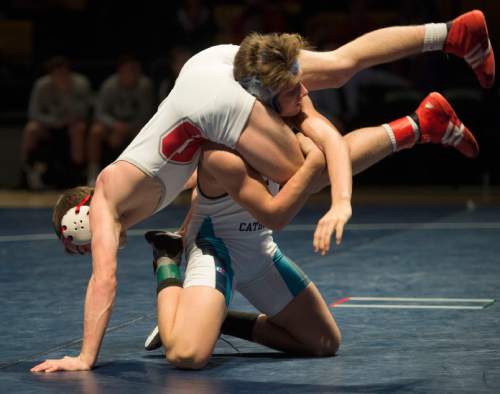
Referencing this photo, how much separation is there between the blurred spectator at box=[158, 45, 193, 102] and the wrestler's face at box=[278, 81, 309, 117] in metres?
6.05

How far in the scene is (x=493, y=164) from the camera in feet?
34.2

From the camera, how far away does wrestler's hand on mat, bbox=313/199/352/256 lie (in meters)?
3.88

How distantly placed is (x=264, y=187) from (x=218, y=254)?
385 mm

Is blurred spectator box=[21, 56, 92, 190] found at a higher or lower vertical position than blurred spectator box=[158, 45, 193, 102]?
lower

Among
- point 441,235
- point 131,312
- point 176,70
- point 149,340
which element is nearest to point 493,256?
point 441,235

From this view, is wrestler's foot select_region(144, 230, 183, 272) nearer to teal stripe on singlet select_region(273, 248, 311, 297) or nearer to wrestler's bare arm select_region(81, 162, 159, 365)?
wrestler's bare arm select_region(81, 162, 159, 365)

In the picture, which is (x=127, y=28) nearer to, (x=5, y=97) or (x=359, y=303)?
(x=5, y=97)

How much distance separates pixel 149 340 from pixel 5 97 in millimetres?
7800

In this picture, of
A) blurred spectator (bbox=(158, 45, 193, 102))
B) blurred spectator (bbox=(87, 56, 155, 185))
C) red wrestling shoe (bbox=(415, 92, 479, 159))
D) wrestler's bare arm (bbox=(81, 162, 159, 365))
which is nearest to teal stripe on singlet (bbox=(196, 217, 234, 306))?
wrestler's bare arm (bbox=(81, 162, 159, 365))

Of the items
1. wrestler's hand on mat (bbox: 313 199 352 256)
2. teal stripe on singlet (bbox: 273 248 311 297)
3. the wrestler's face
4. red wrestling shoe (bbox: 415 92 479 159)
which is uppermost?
the wrestler's face

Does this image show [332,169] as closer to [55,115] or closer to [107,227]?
[107,227]

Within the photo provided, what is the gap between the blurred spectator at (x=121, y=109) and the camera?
10734 millimetres

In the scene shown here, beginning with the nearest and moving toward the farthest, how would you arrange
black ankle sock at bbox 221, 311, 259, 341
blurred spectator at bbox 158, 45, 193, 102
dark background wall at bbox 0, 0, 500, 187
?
1. black ankle sock at bbox 221, 311, 259, 341
2. dark background wall at bbox 0, 0, 500, 187
3. blurred spectator at bbox 158, 45, 193, 102

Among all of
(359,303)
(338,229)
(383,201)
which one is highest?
(338,229)
